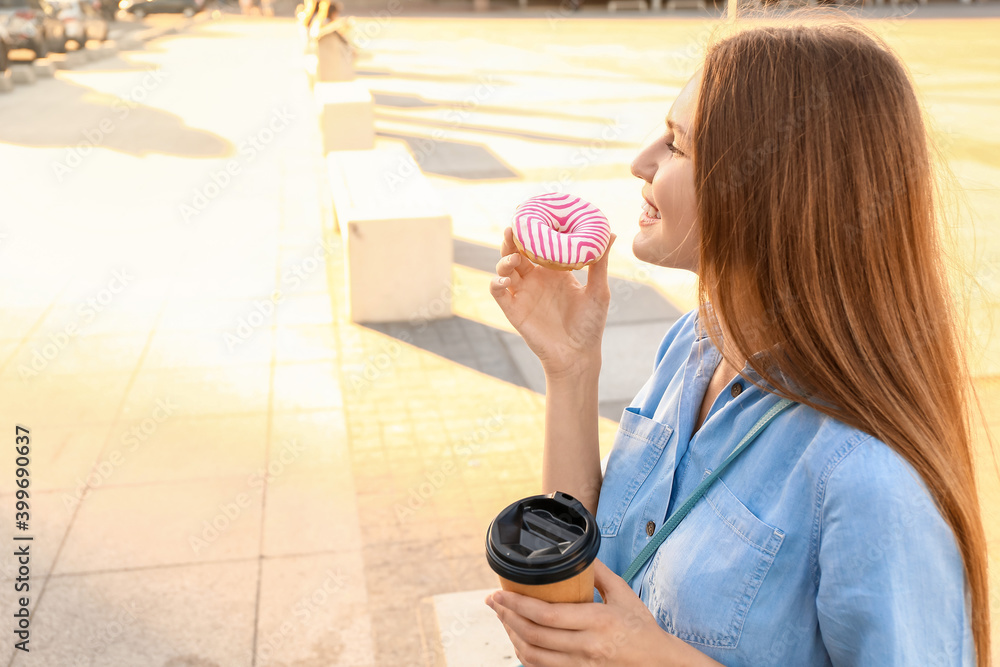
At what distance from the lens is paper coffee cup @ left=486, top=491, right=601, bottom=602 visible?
1.36 meters

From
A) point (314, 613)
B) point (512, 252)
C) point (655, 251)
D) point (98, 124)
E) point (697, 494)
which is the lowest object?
point (314, 613)

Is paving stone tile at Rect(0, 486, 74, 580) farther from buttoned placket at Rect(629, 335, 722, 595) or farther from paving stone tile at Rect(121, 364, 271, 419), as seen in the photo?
buttoned placket at Rect(629, 335, 722, 595)

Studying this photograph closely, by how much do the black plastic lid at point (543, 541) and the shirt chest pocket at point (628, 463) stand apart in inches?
14.7

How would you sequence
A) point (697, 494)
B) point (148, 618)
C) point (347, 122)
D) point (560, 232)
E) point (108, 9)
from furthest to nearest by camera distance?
point (108, 9), point (347, 122), point (148, 618), point (560, 232), point (697, 494)

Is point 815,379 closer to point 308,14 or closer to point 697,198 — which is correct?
point 697,198

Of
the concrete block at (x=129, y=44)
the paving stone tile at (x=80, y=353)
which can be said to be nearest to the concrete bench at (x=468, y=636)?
the paving stone tile at (x=80, y=353)

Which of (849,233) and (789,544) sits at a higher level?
(849,233)

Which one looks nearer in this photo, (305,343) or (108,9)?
(305,343)

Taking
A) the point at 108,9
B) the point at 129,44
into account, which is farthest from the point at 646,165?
the point at 108,9

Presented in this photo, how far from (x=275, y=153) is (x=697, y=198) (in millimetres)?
12219

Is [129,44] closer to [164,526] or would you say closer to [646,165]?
[164,526]

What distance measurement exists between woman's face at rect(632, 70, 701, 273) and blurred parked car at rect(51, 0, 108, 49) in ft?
94.9

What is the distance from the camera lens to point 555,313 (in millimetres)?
2055

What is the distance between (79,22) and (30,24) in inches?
145
